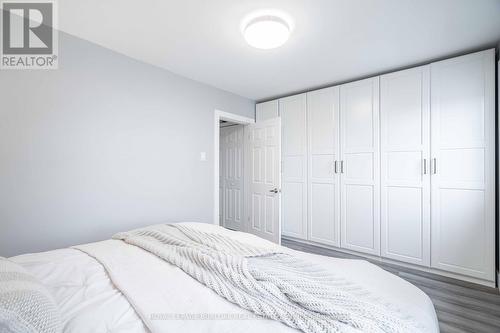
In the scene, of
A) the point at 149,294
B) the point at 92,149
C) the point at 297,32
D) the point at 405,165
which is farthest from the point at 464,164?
the point at 92,149

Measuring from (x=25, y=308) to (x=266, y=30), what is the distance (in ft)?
6.56

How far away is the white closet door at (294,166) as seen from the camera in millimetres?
3496

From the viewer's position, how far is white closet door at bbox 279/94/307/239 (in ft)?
11.5

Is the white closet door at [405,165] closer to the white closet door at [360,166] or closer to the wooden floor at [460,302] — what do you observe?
the white closet door at [360,166]

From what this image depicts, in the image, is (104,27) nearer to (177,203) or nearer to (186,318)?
(177,203)

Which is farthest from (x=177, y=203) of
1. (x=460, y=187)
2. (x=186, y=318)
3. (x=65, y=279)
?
(x=460, y=187)

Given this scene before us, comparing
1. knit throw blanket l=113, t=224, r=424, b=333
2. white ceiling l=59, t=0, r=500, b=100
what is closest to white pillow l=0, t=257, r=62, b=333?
knit throw blanket l=113, t=224, r=424, b=333

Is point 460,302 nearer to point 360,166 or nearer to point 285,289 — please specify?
point 360,166

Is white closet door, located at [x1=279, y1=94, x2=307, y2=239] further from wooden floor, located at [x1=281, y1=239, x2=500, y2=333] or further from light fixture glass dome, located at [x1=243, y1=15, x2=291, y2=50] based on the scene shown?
light fixture glass dome, located at [x1=243, y1=15, x2=291, y2=50]

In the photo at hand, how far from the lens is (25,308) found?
680mm

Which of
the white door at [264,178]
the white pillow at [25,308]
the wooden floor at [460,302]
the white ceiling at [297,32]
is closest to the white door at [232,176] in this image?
the white door at [264,178]

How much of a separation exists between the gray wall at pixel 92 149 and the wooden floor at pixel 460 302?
2.54 metres

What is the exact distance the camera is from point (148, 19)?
1.84m

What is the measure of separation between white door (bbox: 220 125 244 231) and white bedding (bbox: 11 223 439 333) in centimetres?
279
